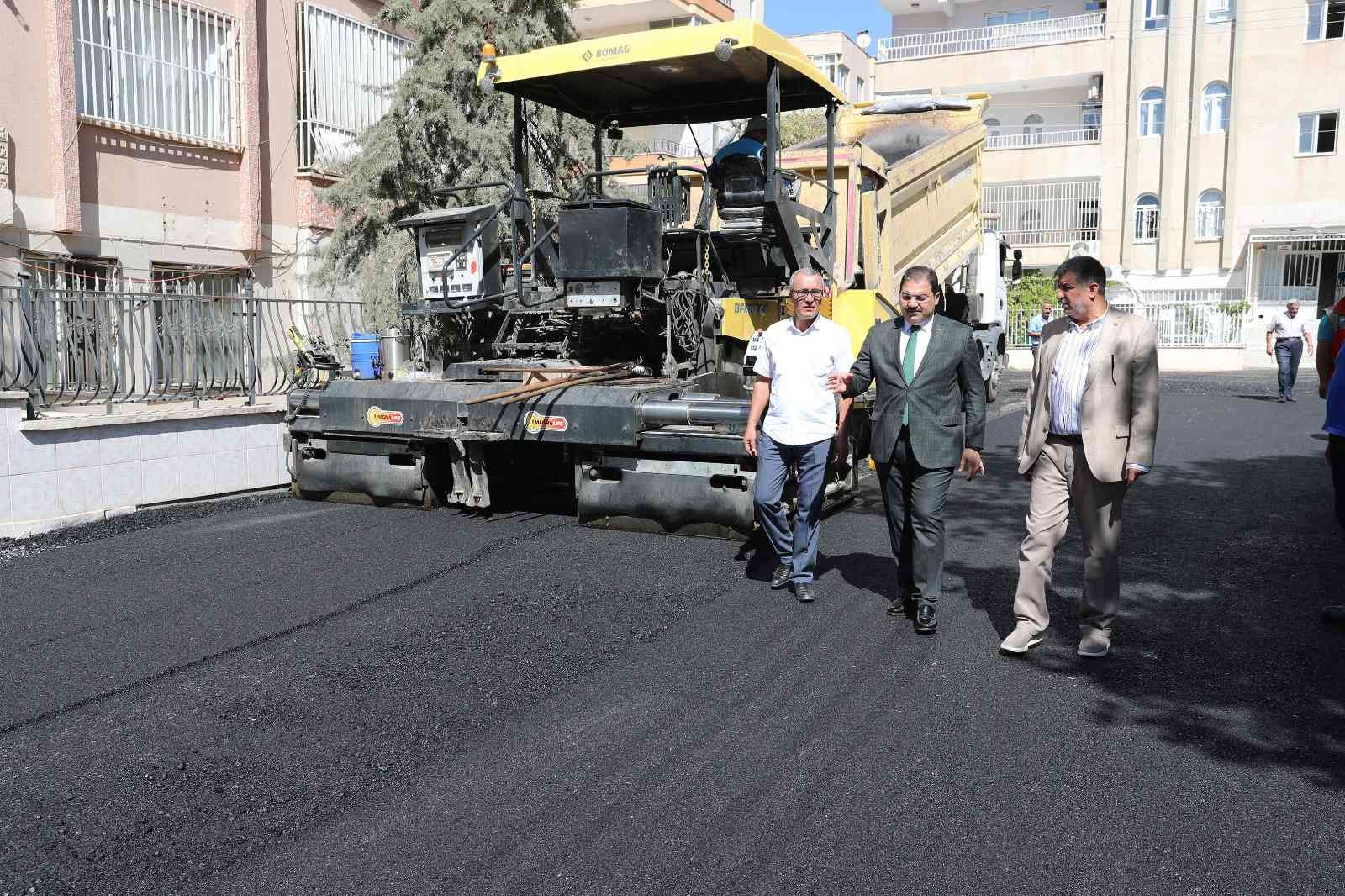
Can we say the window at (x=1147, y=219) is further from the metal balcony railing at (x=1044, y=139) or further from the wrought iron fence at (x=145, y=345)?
the wrought iron fence at (x=145, y=345)

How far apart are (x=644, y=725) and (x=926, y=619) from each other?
63.0 inches

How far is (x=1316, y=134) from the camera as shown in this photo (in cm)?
3053

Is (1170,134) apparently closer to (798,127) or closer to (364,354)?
(798,127)

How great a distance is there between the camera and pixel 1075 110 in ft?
118

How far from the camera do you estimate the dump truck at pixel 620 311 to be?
6.66 m

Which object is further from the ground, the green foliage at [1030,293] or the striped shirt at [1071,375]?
the green foliage at [1030,293]

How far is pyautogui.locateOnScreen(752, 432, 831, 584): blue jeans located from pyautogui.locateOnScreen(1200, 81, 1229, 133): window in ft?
103

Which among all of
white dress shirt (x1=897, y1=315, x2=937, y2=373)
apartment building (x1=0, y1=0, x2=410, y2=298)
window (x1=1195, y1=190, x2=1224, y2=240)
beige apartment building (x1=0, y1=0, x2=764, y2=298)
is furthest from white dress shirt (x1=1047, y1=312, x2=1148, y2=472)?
window (x1=1195, y1=190, x2=1224, y2=240)

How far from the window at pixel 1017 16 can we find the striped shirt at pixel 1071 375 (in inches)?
1494

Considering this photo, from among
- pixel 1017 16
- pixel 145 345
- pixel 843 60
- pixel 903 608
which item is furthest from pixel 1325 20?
pixel 145 345

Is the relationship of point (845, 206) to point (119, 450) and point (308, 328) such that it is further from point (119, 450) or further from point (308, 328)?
point (119, 450)

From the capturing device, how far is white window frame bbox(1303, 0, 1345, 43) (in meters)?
30.2

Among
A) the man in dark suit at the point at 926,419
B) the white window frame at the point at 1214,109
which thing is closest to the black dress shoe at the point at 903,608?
the man in dark suit at the point at 926,419

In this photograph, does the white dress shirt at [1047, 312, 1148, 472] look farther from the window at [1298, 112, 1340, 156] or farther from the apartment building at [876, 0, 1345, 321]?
the window at [1298, 112, 1340, 156]
